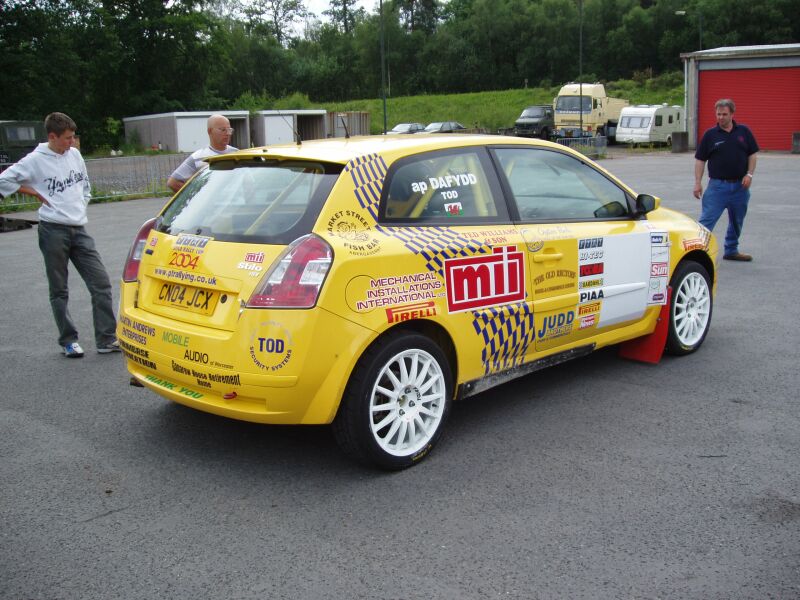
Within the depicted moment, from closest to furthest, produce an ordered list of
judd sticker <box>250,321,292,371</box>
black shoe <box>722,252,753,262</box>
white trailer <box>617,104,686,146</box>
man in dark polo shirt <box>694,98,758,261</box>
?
judd sticker <box>250,321,292,371</box>, man in dark polo shirt <box>694,98,758,261</box>, black shoe <box>722,252,753,262</box>, white trailer <box>617,104,686,146</box>

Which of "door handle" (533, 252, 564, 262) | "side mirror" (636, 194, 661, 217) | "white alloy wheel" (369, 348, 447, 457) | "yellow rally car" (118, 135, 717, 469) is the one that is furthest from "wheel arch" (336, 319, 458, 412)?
"side mirror" (636, 194, 661, 217)

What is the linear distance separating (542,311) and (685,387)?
1288 mm

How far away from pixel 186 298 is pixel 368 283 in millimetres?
963

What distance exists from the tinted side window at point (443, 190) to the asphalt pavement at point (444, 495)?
3.99 ft

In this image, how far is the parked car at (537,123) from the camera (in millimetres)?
44031

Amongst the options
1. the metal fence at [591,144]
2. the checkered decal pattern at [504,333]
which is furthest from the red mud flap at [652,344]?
the metal fence at [591,144]

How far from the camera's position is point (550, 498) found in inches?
148

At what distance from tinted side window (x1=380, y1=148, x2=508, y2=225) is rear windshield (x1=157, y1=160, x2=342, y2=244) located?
1.17 ft

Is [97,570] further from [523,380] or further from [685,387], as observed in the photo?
[685,387]

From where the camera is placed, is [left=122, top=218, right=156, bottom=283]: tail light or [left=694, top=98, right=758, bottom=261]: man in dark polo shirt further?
[left=694, top=98, right=758, bottom=261]: man in dark polo shirt

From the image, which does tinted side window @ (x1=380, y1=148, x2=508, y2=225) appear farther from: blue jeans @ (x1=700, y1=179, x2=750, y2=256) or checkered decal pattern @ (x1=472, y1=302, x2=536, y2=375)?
blue jeans @ (x1=700, y1=179, x2=750, y2=256)

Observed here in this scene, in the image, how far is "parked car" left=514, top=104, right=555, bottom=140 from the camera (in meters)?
44.0

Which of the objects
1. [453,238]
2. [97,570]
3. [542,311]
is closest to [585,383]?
[542,311]

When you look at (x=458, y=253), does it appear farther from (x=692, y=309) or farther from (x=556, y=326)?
(x=692, y=309)
